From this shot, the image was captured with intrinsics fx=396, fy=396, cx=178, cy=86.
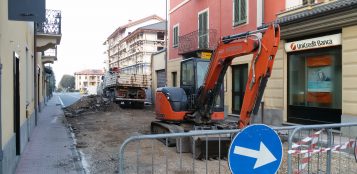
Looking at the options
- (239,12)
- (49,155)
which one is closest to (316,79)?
(239,12)

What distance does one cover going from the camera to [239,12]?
58.0 feet

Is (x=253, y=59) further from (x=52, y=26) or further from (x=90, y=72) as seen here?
(x=90, y=72)

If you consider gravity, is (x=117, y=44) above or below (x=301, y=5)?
above

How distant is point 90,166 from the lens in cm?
835

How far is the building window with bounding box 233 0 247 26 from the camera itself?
17.3 m

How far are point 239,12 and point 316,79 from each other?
18.3ft

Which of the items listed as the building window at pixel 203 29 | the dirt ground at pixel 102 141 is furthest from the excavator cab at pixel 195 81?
the building window at pixel 203 29

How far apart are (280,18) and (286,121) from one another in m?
3.77

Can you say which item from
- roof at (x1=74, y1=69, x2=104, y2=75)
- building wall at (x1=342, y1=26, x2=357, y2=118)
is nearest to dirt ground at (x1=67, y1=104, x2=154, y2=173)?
building wall at (x1=342, y1=26, x2=357, y2=118)

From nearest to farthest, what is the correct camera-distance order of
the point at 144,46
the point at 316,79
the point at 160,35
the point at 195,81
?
the point at 195,81 < the point at 316,79 < the point at 144,46 < the point at 160,35

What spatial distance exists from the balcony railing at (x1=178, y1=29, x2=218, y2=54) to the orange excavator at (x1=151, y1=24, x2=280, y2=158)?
7670mm

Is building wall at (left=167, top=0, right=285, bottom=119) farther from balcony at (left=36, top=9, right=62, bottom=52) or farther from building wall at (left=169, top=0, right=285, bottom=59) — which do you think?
balcony at (left=36, top=9, right=62, bottom=52)

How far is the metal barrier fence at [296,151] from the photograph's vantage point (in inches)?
181

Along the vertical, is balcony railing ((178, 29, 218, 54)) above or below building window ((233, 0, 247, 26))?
below
